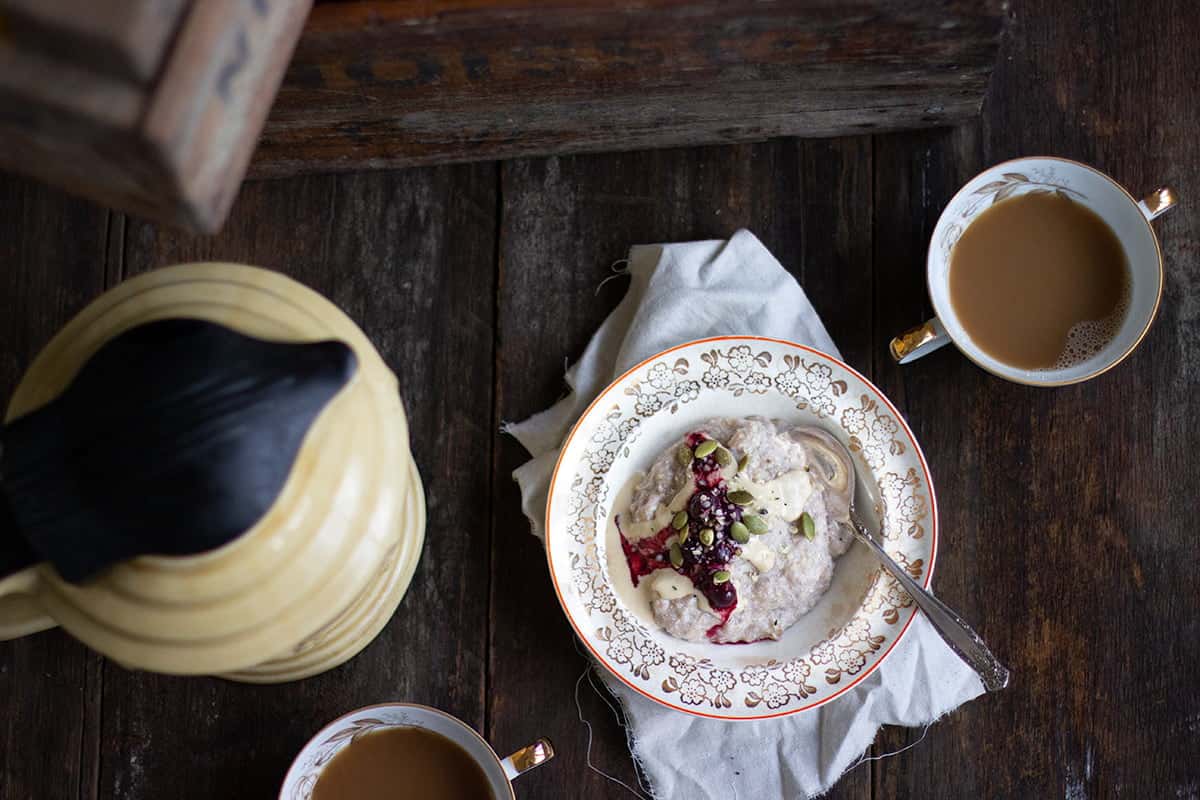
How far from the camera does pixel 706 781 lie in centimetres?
142

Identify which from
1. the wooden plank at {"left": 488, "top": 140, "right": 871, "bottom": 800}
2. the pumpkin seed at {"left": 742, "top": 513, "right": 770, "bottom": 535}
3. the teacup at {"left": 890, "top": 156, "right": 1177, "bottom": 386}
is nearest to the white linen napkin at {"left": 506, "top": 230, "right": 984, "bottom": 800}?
the wooden plank at {"left": 488, "top": 140, "right": 871, "bottom": 800}

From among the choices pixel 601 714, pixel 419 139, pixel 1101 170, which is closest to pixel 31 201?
pixel 419 139

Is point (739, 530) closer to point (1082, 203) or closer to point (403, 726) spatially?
point (403, 726)

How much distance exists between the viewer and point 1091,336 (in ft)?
4.62

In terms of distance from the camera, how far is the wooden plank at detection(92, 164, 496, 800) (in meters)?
1.45

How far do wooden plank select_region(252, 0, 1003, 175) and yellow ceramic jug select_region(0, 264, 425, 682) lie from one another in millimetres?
364

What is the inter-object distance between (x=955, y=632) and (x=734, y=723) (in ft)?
1.02

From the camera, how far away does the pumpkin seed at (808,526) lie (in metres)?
1.33

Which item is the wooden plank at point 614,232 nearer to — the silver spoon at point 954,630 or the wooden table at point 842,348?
the wooden table at point 842,348

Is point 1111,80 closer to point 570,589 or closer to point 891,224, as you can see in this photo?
point 891,224

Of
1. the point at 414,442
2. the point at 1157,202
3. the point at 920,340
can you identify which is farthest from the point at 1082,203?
the point at 414,442

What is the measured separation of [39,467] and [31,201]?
812 mm

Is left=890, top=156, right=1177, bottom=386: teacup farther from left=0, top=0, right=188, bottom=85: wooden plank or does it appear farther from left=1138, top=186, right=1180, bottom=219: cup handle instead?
left=0, top=0, right=188, bottom=85: wooden plank

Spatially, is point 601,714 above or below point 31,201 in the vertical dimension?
below
